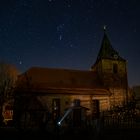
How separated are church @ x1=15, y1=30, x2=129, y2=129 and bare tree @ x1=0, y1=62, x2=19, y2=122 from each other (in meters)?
1.06

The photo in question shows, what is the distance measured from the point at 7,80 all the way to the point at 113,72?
17120 millimetres

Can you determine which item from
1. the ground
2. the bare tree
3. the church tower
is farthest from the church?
the ground

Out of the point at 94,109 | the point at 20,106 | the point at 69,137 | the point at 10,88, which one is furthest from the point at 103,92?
the point at 69,137

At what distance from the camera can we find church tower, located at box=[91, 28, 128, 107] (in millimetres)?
38250

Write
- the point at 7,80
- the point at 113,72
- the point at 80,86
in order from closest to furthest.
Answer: the point at 7,80 → the point at 80,86 → the point at 113,72

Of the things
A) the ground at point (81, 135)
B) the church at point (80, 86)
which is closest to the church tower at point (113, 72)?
the church at point (80, 86)

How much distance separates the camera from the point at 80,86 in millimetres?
35625

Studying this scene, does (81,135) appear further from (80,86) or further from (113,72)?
(113,72)

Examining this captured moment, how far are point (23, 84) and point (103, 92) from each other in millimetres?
11744

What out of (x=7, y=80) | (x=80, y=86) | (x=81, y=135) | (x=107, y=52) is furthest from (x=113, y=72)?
(x=81, y=135)

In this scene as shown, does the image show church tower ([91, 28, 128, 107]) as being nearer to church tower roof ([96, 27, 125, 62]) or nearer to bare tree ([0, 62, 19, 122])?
church tower roof ([96, 27, 125, 62])

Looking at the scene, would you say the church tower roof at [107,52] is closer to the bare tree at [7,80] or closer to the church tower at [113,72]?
the church tower at [113,72]

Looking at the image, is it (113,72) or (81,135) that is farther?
(113,72)

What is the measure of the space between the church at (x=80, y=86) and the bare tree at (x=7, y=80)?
1064 millimetres
